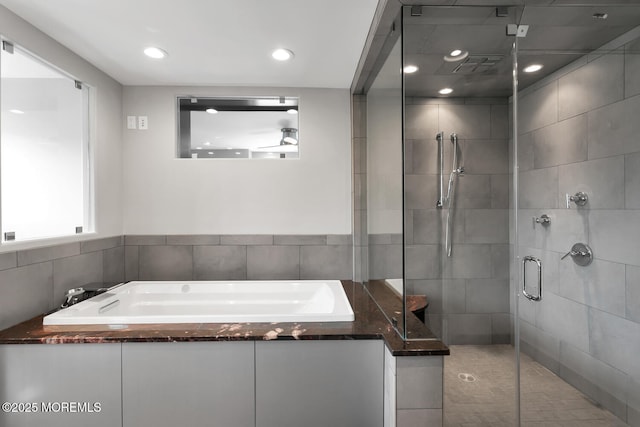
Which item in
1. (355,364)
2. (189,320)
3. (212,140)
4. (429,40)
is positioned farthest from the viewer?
(212,140)

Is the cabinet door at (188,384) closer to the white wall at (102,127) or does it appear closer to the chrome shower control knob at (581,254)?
the white wall at (102,127)

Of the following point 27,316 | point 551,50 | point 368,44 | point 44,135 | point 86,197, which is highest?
point 368,44

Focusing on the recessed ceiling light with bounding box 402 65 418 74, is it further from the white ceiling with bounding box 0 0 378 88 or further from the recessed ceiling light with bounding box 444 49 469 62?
the white ceiling with bounding box 0 0 378 88

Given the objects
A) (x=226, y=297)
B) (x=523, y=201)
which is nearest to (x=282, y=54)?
(x=523, y=201)

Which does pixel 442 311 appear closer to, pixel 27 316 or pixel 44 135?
pixel 27 316

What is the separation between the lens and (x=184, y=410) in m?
1.74

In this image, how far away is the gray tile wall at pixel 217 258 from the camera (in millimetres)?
2953

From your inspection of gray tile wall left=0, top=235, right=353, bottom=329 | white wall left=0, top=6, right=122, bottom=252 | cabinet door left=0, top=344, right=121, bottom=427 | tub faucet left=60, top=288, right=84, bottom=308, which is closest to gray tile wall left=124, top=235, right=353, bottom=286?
gray tile wall left=0, top=235, right=353, bottom=329

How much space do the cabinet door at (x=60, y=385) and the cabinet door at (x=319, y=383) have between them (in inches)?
30.3

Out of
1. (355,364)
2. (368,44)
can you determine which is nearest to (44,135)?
(368,44)

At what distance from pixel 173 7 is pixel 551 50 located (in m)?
2.01

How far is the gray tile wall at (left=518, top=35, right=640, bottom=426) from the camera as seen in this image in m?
1.72

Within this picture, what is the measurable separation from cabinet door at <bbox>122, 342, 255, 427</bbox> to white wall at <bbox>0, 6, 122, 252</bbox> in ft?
3.49

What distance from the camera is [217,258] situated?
117 inches
